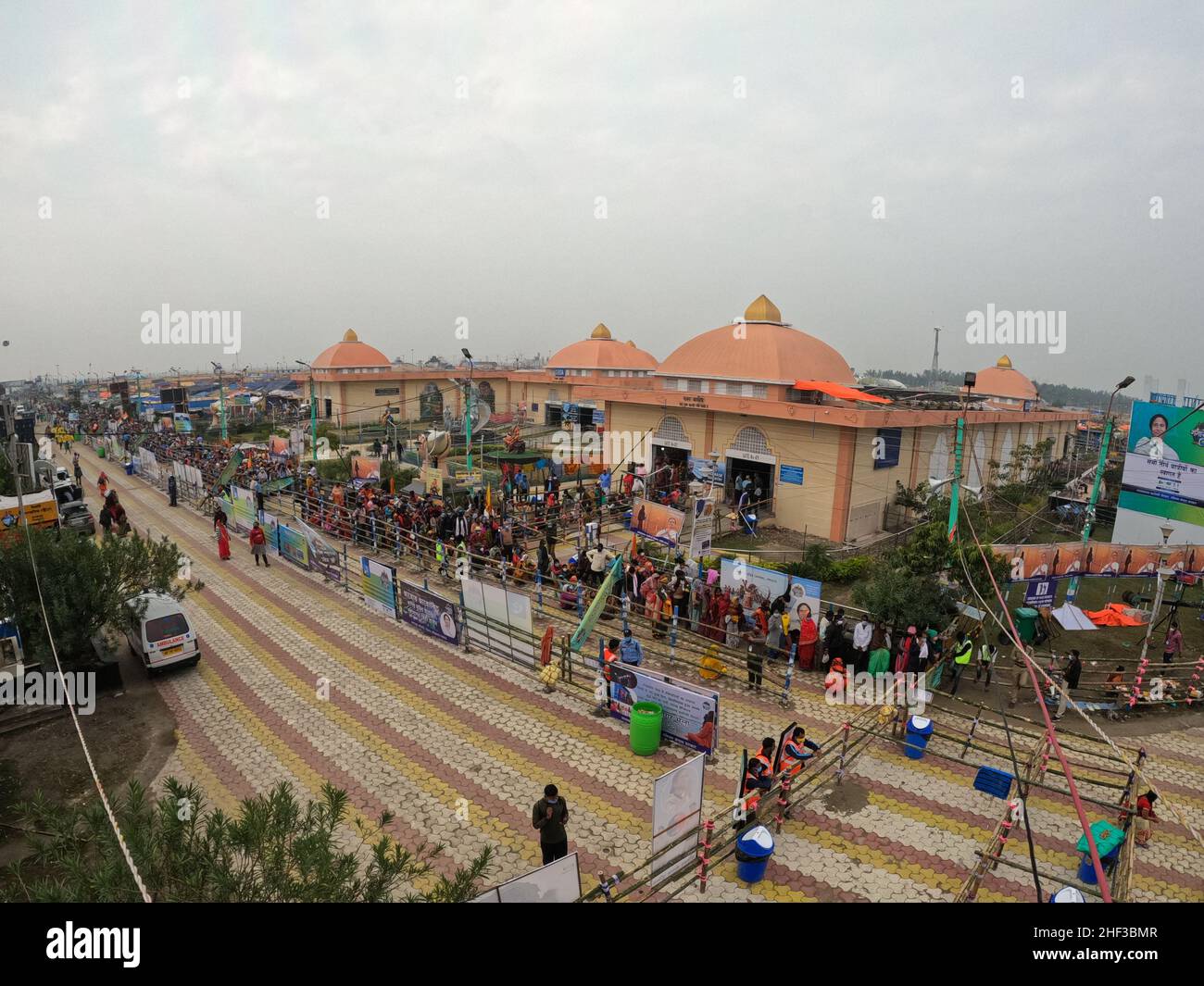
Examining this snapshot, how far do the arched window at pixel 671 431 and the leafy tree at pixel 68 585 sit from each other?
2067 centimetres

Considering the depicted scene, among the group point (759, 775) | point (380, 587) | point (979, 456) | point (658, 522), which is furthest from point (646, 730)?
point (979, 456)


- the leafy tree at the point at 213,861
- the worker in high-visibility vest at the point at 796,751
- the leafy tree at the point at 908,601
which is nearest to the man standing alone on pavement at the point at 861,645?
the leafy tree at the point at 908,601

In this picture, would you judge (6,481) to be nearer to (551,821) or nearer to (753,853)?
(551,821)

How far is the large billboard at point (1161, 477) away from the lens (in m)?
19.5

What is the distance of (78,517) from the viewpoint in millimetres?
24797

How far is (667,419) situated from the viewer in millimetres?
29656

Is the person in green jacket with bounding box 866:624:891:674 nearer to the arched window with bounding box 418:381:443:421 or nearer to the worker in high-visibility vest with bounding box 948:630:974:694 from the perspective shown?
the worker in high-visibility vest with bounding box 948:630:974:694

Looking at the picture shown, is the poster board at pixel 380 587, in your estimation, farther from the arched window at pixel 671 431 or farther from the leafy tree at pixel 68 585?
the arched window at pixel 671 431

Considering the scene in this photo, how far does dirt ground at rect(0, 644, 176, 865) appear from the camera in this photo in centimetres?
947

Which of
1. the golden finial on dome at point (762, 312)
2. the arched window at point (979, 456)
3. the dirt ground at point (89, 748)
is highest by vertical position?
the golden finial on dome at point (762, 312)

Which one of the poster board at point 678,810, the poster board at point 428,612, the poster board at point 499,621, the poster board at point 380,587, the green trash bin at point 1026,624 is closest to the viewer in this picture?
the poster board at point 678,810
